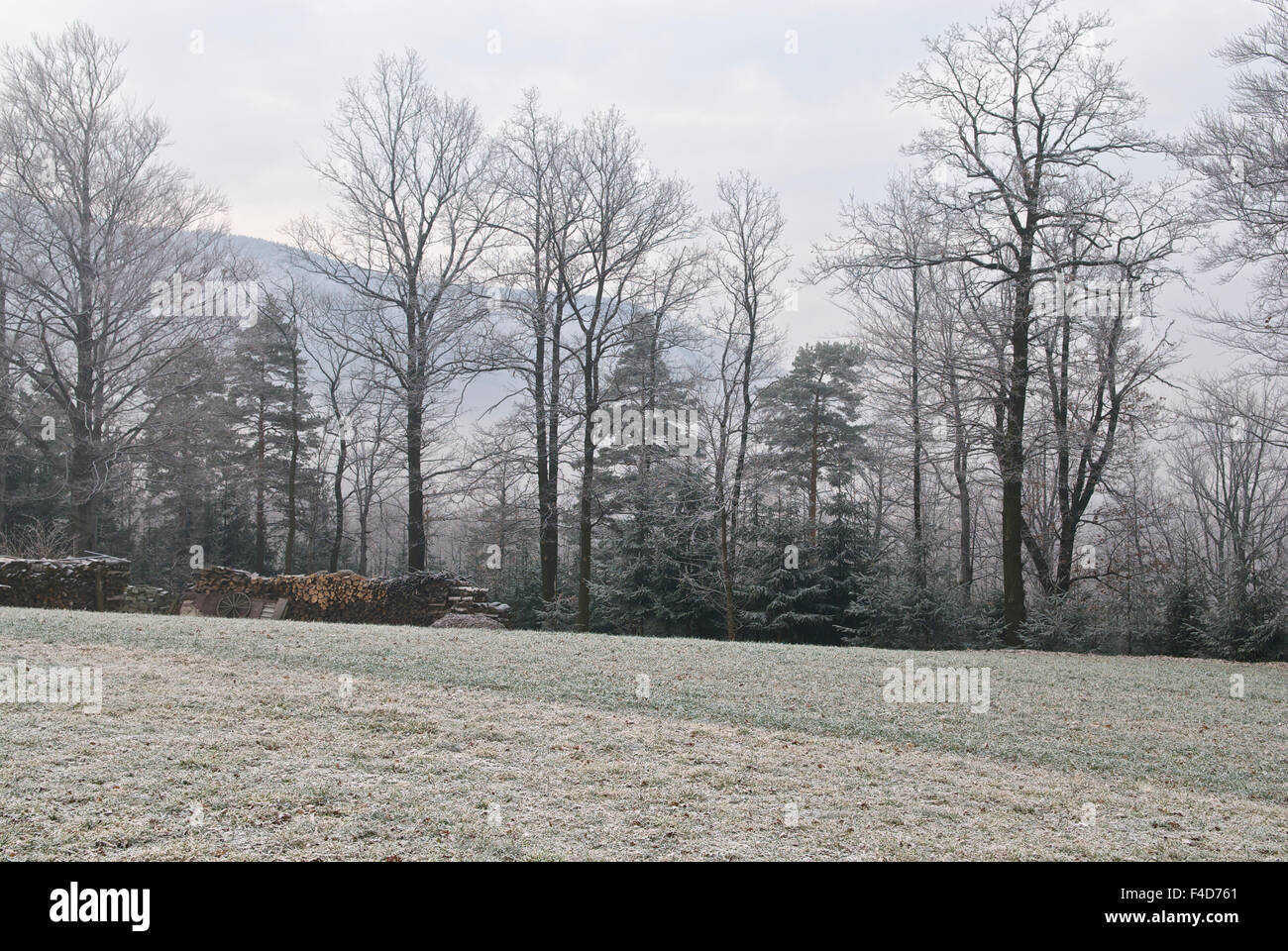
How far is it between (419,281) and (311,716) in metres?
19.3

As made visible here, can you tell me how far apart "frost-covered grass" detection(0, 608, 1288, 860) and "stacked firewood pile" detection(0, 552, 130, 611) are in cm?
711

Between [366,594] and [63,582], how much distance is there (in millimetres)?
5634

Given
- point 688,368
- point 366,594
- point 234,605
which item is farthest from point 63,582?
point 688,368

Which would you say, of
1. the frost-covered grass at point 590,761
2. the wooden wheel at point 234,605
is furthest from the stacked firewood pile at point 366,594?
the frost-covered grass at point 590,761

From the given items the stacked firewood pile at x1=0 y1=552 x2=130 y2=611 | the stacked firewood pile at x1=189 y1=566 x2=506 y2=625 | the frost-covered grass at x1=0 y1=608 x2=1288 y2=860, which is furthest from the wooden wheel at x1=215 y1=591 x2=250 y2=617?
the frost-covered grass at x1=0 y1=608 x2=1288 y2=860

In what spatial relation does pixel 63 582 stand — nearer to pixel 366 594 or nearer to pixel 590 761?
pixel 366 594

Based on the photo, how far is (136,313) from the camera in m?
21.5

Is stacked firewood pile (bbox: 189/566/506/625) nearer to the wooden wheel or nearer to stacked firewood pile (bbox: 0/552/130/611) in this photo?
the wooden wheel

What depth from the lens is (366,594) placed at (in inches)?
719

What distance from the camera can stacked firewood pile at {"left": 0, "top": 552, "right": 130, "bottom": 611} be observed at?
54.3 ft

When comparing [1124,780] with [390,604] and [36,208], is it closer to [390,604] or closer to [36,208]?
[390,604]

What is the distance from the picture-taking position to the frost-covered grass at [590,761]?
15.1 ft

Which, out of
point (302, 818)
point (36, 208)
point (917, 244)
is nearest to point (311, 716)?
point (302, 818)

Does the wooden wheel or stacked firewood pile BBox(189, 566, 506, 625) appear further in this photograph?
the wooden wheel
